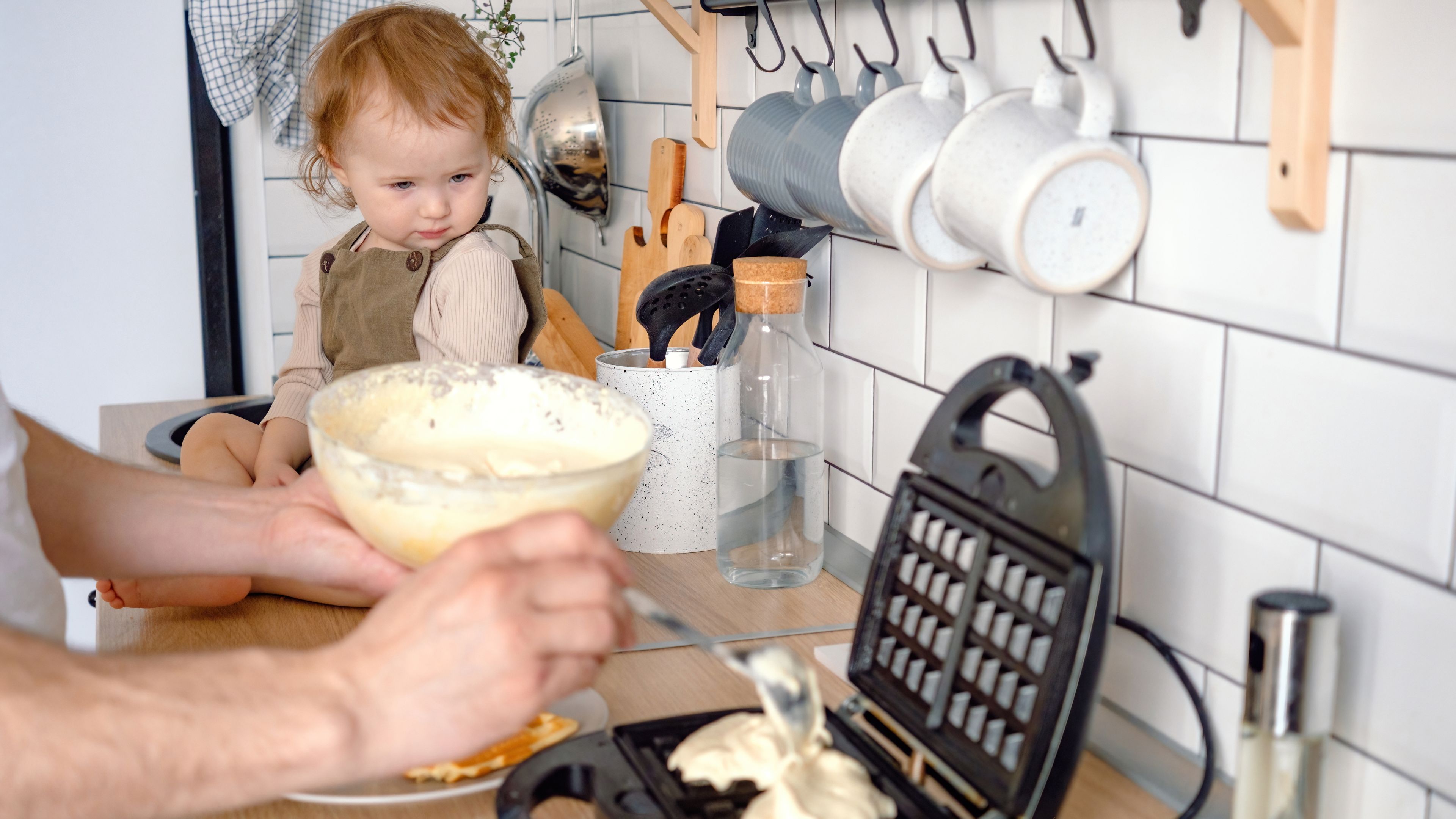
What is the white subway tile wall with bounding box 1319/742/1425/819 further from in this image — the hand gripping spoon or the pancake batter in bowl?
the pancake batter in bowl

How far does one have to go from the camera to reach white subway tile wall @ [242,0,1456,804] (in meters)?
0.64

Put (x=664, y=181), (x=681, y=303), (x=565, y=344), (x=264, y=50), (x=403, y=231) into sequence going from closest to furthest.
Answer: (x=681, y=303) → (x=403, y=231) → (x=664, y=181) → (x=565, y=344) → (x=264, y=50)

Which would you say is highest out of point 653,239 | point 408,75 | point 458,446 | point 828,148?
point 408,75

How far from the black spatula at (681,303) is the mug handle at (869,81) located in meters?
0.28

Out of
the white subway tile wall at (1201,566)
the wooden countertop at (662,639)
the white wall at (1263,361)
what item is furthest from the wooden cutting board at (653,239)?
the white subway tile wall at (1201,566)

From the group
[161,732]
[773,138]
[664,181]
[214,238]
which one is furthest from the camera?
[214,238]

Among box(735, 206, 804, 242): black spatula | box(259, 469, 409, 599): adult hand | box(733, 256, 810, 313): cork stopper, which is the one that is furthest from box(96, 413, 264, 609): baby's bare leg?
box(735, 206, 804, 242): black spatula

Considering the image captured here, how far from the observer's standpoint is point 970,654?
0.71 meters

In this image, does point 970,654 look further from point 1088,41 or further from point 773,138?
point 773,138

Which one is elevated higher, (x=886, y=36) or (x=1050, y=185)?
(x=886, y=36)

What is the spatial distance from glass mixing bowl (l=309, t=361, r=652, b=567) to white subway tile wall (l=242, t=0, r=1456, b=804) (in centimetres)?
34

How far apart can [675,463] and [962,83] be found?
498 mm

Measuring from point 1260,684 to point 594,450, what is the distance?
44 cm

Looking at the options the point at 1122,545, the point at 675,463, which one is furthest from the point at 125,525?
the point at 1122,545
